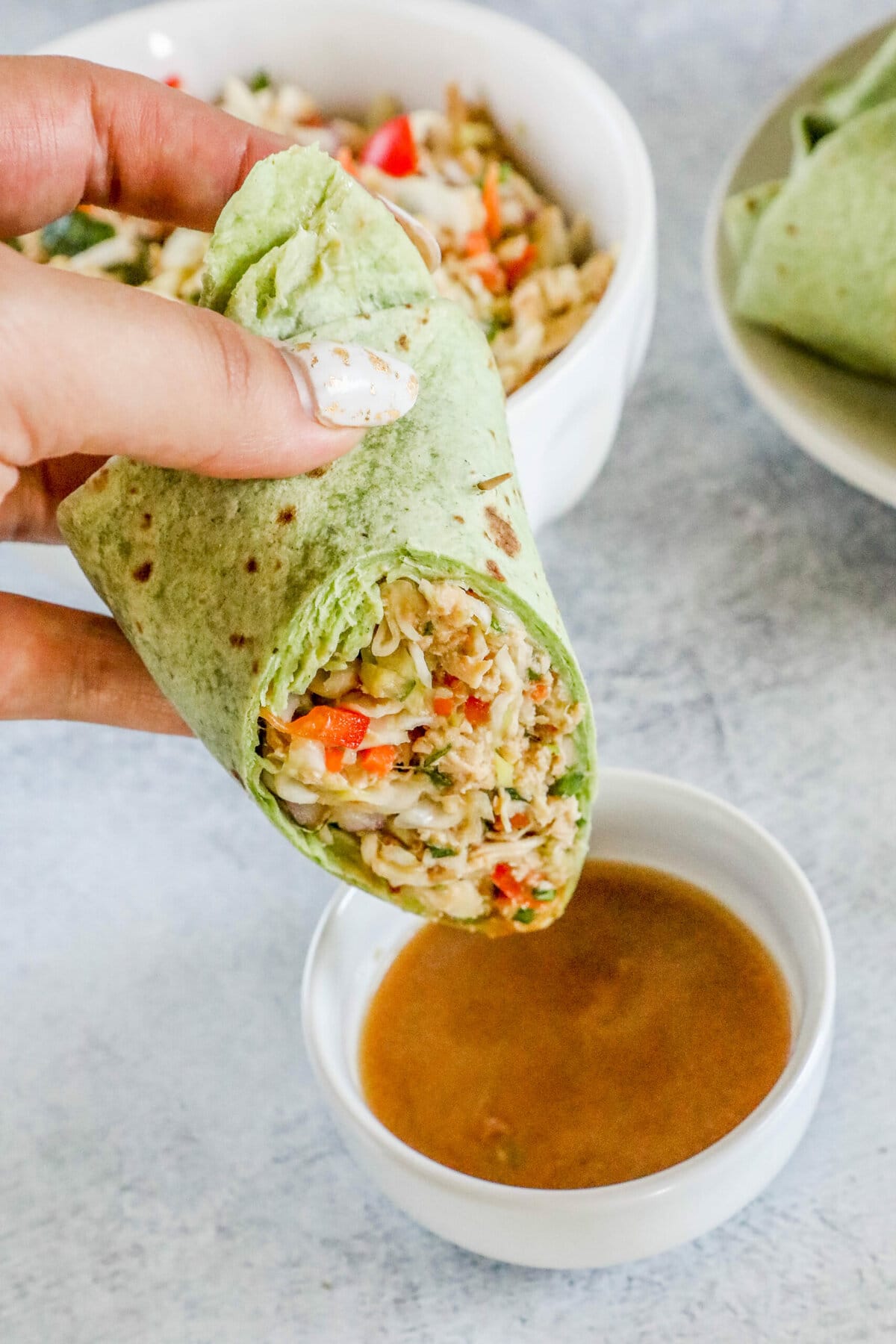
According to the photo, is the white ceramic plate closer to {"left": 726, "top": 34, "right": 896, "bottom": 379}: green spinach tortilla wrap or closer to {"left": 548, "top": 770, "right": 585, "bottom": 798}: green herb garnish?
{"left": 726, "top": 34, "right": 896, "bottom": 379}: green spinach tortilla wrap

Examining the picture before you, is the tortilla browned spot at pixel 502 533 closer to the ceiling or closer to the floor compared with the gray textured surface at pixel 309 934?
closer to the ceiling

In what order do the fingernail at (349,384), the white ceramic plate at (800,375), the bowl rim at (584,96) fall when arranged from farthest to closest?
1. the white ceramic plate at (800,375)
2. the bowl rim at (584,96)
3. the fingernail at (349,384)

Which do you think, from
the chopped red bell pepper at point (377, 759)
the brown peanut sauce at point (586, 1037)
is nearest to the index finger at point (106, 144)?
the chopped red bell pepper at point (377, 759)

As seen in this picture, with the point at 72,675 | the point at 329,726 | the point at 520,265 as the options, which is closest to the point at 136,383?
the point at 329,726

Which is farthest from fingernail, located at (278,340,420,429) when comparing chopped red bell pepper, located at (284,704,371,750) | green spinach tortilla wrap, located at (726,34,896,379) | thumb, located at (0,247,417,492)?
green spinach tortilla wrap, located at (726,34,896,379)

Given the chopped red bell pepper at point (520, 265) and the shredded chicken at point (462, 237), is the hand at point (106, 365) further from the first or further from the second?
the chopped red bell pepper at point (520, 265)

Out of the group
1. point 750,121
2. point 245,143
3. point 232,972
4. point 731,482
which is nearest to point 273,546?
point 245,143

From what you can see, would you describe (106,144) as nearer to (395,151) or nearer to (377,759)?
(395,151)

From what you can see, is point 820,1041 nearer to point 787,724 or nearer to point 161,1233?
point 787,724
